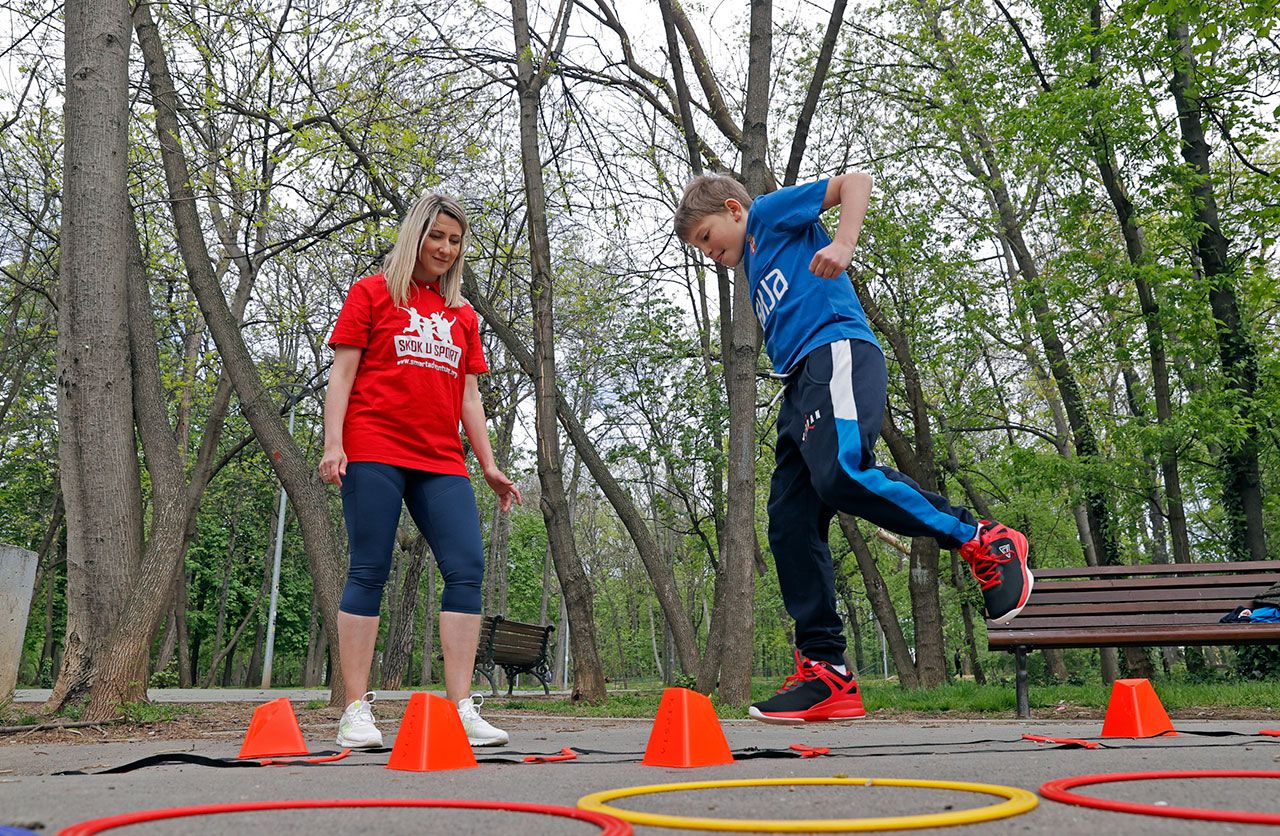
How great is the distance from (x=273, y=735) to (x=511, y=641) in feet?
42.3

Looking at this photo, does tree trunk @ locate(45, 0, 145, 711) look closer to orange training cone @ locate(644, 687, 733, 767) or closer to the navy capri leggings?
the navy capri leggings

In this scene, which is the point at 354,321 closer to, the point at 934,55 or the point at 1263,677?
the point at 1263,677

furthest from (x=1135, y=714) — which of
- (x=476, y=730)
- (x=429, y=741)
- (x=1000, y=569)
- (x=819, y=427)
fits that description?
Answer: (x=429, y=741)

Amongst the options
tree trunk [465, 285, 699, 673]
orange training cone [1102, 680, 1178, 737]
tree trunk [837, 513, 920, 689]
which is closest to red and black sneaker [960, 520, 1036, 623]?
orange training cone [1102, 680, 1178, 737]

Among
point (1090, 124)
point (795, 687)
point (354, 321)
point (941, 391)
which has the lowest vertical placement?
point (795, 687)

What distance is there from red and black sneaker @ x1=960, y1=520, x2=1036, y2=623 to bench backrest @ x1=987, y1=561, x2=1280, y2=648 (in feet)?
12.3

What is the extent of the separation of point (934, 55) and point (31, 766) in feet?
55.4

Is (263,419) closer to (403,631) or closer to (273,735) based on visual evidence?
(273,735)

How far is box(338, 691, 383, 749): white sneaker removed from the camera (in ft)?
12.9

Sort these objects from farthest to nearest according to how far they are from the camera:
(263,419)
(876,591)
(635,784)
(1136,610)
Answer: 1. (876,591)
2. (263,419)
3. (1136,610)
4. (635,784)

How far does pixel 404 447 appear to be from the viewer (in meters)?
4.15

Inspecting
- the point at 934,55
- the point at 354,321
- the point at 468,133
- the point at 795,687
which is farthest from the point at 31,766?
the point at 934,55

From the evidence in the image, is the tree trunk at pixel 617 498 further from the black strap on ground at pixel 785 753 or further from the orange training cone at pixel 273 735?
the black strap on ground at pixel 785 753

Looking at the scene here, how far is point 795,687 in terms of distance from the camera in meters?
3.89
